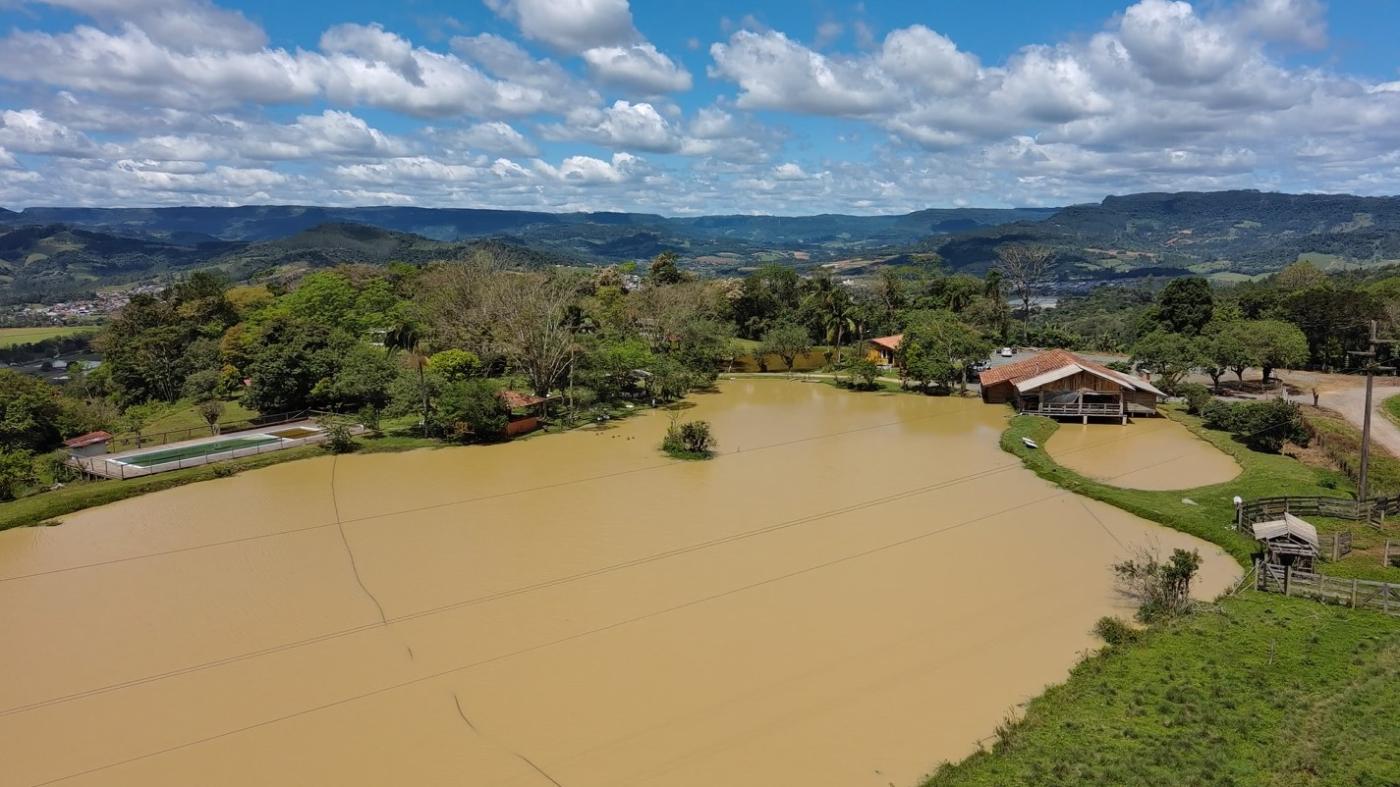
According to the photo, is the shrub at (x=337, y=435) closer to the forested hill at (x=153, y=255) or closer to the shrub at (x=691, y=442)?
the shrub at (x=691, y=442)

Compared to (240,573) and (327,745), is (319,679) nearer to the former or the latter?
(327,745)

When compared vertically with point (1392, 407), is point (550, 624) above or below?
below

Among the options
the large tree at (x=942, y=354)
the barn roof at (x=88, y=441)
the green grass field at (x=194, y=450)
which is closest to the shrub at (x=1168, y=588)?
the large tree at (x=942, y=354)

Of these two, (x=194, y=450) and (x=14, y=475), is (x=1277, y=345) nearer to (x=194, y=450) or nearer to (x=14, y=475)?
(x=194, y=450)

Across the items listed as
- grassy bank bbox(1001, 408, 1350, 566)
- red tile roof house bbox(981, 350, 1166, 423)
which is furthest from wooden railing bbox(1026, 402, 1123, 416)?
grassy bank bbox(1001, 408, 1350, 566)

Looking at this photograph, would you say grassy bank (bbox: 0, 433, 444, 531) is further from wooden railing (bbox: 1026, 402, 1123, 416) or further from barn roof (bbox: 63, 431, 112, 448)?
wooden railing (bbox: 1026, 402, 1123, 416)

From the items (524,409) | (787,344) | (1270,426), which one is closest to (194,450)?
(524,409)
